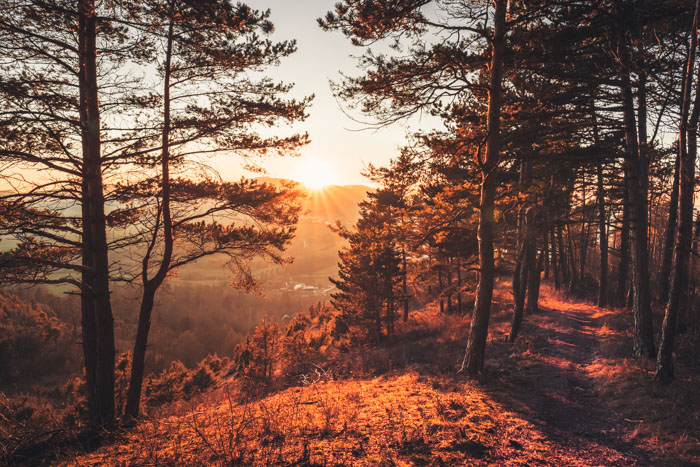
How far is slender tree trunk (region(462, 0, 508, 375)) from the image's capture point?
7.27m

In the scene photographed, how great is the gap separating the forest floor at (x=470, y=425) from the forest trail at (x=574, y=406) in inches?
0.9

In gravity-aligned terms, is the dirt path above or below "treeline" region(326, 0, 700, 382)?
below

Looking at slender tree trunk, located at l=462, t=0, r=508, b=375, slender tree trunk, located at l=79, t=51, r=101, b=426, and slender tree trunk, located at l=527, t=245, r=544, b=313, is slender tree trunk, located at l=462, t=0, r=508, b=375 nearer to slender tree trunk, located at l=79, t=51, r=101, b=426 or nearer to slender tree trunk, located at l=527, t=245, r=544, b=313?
slender tree trunk, located at l=79, t=51, r=101, b=426

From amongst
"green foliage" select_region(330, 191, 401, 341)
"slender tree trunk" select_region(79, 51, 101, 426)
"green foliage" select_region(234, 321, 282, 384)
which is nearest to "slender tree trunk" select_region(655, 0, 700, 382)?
"slender tree trunk" select_region(79, 51, 101, 426)

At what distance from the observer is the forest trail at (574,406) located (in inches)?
173

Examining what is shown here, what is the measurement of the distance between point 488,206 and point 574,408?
4.45 meters

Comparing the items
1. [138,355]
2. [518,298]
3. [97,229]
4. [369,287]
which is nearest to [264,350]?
[369,287]

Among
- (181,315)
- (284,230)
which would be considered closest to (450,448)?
(284,230)

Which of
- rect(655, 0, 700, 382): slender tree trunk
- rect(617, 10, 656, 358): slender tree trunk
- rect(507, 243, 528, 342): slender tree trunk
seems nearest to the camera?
rect(655, 0, 700, 382): slender tree trunk

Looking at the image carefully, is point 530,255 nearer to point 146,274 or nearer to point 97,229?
point 146,274

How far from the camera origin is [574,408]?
6.08 metres

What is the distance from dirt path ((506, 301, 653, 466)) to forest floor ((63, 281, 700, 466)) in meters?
0.02

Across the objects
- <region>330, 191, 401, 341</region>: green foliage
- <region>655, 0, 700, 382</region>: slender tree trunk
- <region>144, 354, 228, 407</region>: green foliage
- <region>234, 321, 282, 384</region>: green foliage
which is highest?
<region>655, 0, 700, 382</region>: slender tree trunk

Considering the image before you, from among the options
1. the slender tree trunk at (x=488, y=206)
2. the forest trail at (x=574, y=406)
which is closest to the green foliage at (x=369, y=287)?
the forest trail at (x=574, y=406)
